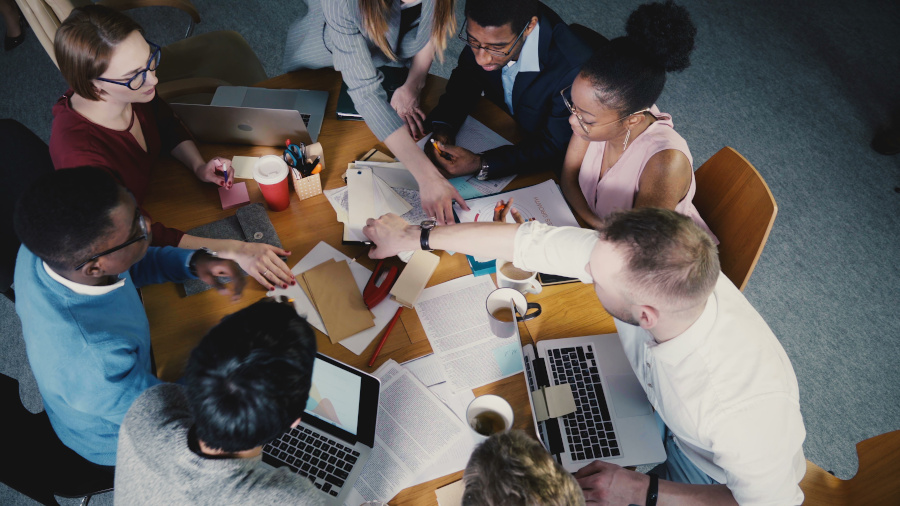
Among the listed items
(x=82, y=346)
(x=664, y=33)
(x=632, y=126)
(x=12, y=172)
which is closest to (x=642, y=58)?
(x=664, y=33)

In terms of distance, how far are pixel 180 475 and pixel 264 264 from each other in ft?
1.96

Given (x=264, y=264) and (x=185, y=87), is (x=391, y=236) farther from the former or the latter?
(x=185, y=87)

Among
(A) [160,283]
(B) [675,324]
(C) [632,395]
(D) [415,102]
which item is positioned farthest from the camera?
(D) [415,102]

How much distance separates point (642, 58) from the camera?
1425mm

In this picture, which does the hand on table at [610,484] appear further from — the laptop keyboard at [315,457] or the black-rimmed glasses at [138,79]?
the black-rimmed glasses at [138,79]

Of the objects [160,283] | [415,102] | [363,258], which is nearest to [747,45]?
[415,102]

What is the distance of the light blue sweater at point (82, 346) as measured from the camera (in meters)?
1.18

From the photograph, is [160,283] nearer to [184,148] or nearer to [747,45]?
[184,148]

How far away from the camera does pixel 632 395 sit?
4.38 ft

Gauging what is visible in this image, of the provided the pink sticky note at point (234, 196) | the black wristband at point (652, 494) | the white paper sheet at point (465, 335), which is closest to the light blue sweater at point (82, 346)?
the pink sticky note at point (234, 196)

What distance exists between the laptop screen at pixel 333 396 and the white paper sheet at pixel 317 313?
0.42 ft

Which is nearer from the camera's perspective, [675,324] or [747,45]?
[675,324]

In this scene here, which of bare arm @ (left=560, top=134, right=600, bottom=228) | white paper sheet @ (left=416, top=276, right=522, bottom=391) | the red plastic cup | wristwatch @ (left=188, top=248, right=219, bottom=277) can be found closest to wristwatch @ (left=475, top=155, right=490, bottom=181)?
bare arm @ (left=560, top=134, right=600, bottom=228)

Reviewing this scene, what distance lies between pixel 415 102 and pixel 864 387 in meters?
2.27
